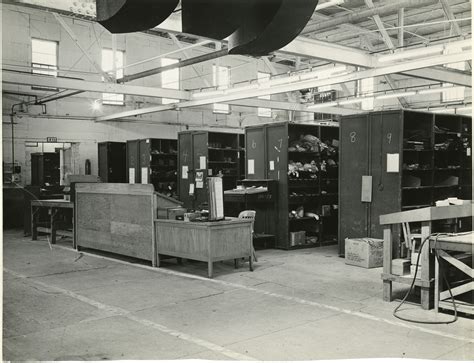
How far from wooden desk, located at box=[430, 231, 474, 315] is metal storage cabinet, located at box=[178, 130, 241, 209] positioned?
6384mm

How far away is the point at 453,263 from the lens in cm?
411

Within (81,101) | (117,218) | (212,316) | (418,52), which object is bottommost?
(212,316)

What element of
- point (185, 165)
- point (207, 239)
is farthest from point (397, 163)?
point (185, 165)

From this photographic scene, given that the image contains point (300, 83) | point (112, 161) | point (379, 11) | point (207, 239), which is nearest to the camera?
point (207, 239)

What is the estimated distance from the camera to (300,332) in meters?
3.74

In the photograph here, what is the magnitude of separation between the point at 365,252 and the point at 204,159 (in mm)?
4857

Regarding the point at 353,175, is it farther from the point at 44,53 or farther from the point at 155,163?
the point at 44,53

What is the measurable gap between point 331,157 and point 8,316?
6.28m

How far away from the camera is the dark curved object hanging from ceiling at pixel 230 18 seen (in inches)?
34.0

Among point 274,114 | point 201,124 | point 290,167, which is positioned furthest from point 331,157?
point 274,114

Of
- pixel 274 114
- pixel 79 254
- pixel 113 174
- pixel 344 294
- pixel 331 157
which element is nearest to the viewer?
pixel 344 294

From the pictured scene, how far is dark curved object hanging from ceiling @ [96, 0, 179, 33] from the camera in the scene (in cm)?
83

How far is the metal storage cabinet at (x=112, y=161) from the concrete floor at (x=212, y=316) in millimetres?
6613

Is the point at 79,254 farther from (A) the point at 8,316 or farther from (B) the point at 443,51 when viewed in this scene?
(B) the point at 443,51
